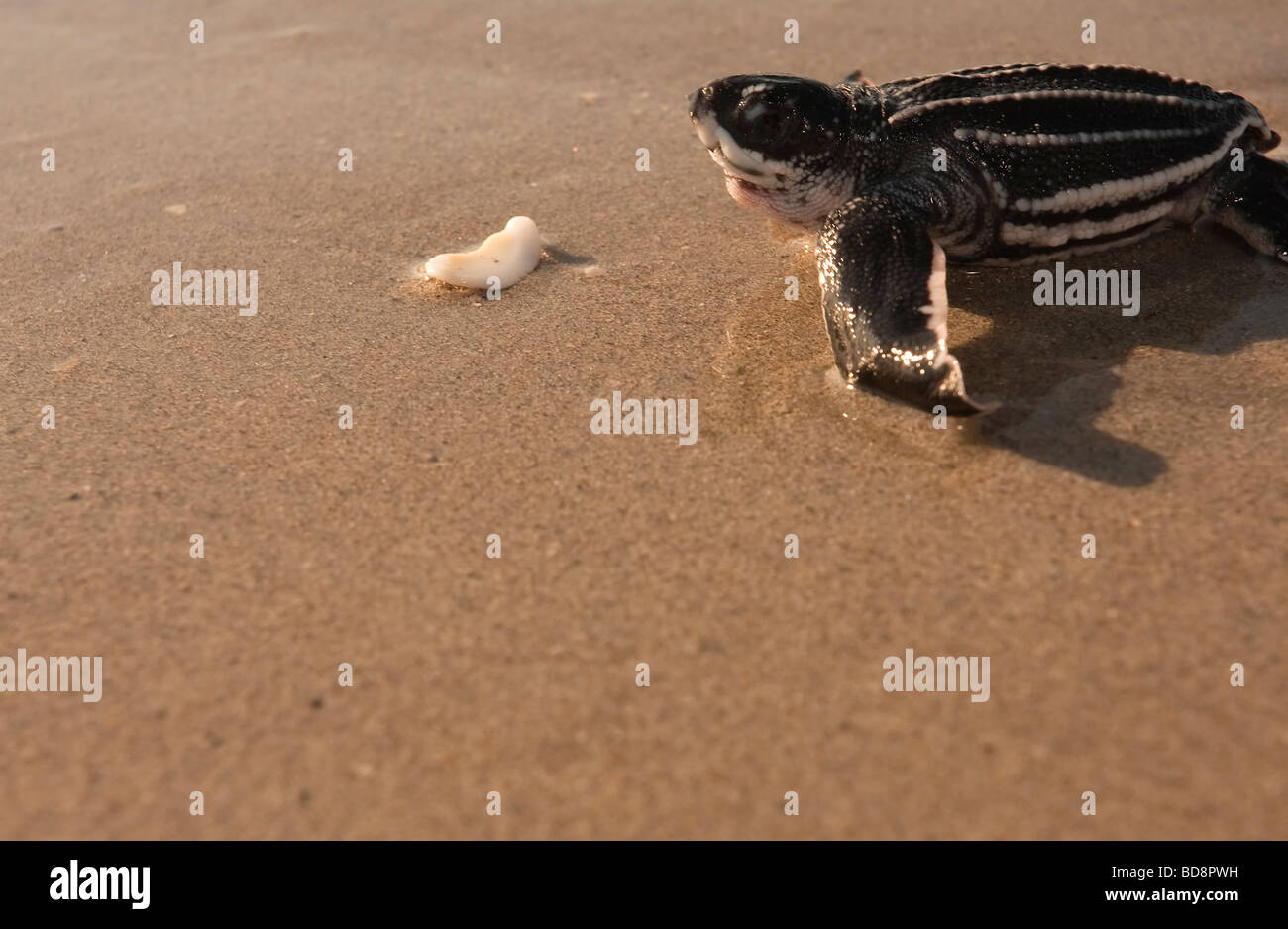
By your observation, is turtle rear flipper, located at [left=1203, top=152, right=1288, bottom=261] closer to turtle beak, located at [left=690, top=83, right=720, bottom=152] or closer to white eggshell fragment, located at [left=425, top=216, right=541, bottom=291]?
turtle beak, located at [left=690, top=83, right=720, bottom=152]

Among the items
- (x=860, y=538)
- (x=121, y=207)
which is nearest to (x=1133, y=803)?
(x=860, y=538)

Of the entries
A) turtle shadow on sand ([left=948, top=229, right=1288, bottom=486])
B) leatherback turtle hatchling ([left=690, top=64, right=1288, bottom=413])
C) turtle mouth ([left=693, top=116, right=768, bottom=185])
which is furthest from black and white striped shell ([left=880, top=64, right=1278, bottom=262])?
turtle mouth ([left=693, top=116, right=768, bottom=185])

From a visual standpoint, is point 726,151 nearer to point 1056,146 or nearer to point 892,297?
point 892,297

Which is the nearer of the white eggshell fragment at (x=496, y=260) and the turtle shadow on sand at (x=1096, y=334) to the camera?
the turtle shadow on sand at (x=1096, y=334)

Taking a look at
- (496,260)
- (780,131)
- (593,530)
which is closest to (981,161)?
(780,131)

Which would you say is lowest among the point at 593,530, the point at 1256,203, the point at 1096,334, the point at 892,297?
the point at 593,530

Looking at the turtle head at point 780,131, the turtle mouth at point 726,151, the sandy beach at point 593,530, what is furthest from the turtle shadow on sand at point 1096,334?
the turtle mouth at point 726,151

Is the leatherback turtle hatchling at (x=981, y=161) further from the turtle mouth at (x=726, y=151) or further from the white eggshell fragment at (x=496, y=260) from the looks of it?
the white eggshell fragment at (x=496, y=260)
